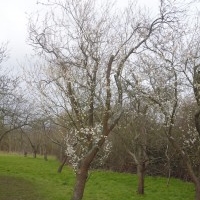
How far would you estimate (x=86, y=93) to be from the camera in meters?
12.1

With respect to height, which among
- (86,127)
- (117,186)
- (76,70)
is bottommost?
(117,186)

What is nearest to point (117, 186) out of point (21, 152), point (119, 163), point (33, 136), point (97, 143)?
point (119, 163)

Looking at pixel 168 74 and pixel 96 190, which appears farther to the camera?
pixel 96 190

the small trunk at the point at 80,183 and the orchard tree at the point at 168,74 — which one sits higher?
the orchard tree at the point at 168,74

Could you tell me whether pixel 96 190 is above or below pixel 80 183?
below

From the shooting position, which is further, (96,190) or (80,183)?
(96,190)

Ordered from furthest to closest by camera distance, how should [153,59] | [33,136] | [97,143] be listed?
[33,136] → [153,59] → [97,143]

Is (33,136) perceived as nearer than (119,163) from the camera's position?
No

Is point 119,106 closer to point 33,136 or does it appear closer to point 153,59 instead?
point 153,59

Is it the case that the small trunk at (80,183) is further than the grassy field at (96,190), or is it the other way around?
the grassy field at (96,190)

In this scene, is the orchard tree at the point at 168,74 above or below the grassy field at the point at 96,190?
above

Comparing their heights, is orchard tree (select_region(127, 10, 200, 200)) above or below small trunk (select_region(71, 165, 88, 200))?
above

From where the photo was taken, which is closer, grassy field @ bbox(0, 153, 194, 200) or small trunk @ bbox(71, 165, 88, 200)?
small trunk @ bbox(71, 165, 88, 200)

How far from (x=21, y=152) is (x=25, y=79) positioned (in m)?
44.8
